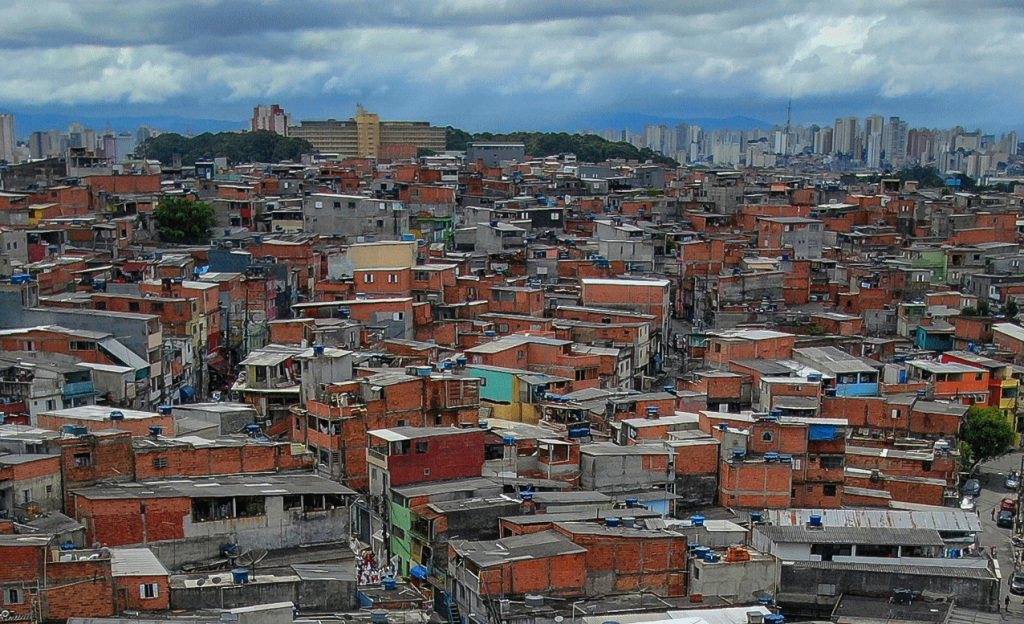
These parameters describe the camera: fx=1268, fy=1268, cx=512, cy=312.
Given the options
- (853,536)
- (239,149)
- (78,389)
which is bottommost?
(853,536)

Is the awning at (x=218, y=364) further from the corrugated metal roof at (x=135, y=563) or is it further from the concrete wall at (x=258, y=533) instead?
the corrugated metal roof at (x=135, y=563)

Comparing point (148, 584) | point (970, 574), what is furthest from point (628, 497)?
point (148, 584)

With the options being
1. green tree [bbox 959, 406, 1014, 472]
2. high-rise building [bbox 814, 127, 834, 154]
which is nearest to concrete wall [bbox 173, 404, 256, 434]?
green tree [bbox 959, 406, 1014, 472]

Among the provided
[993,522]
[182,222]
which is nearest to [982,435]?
[993,522]

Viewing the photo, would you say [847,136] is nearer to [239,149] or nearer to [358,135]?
[358,135]

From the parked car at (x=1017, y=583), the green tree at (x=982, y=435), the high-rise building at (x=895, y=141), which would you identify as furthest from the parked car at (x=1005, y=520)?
the high-rise building at (x=895, y=141)

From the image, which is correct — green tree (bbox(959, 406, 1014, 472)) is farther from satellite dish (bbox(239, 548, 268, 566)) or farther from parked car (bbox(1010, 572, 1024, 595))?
satellite dish (bbox(239, 548, 268, 566))
